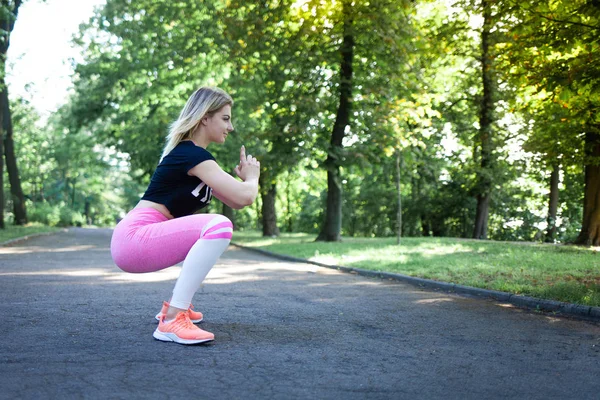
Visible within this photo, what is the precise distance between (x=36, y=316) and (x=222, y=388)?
300cm

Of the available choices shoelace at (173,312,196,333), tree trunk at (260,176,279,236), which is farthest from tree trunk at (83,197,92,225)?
shoelace at (173,312,196,333)

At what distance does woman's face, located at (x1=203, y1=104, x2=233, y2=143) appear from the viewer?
5008mm

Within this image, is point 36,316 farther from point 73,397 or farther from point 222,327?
point 73,397

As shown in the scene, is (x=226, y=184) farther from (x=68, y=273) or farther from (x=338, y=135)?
(x=338, y=135)

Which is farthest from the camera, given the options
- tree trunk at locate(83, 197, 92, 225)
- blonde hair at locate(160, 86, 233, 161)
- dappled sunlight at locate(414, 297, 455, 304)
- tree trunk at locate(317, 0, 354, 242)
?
tree trunk at locate(83, 197, 92, 225)

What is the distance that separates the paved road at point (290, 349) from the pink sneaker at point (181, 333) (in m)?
0.06

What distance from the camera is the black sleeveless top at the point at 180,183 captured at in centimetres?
475

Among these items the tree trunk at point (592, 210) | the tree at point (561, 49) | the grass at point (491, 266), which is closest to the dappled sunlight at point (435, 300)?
the grass at point (491, 266)

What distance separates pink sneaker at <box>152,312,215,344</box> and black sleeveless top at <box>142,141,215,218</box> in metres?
0.82

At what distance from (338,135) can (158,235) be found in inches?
701

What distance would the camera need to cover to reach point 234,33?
2114 cm

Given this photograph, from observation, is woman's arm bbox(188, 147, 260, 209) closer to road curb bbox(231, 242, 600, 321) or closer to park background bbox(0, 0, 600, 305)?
road curb bbox(231, 242, 600, 321)

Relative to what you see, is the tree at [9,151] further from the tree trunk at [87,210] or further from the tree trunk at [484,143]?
the tree trunk at [87,210]

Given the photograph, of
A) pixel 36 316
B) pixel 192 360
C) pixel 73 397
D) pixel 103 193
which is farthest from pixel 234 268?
pixel 103 193
